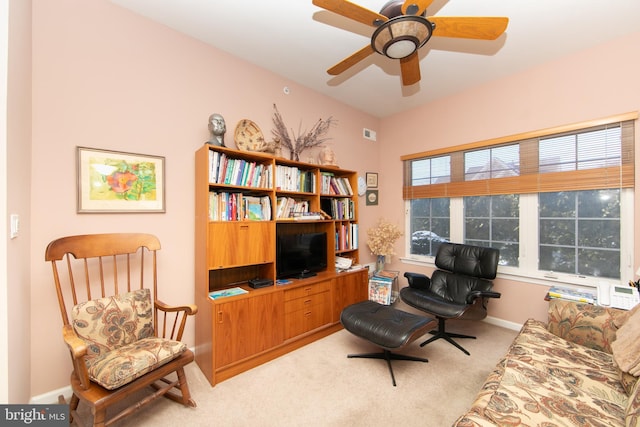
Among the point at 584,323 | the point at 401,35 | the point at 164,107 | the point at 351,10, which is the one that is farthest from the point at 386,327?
the point at 164,107

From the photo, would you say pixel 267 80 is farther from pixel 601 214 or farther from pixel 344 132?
pixel 601 214

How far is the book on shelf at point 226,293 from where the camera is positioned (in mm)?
2117

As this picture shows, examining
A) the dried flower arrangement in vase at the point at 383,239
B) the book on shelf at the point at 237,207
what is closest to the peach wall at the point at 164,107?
the book on shelf at the point at 237,207

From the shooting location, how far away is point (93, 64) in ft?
6.10

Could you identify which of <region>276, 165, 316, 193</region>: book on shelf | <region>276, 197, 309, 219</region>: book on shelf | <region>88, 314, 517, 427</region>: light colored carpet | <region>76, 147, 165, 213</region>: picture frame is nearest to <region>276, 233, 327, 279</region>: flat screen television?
<region>276, 197, 309, 219</region>: book on shelf

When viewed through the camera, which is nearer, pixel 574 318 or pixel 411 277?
pixel 574 318

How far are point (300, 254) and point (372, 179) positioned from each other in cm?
190

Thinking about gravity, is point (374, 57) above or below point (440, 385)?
above

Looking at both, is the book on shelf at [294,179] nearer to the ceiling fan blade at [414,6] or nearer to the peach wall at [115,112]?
the peach wall at [115,112]

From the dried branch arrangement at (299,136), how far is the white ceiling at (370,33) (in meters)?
0.47

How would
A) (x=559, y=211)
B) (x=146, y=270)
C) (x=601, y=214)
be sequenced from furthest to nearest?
(x=559, y=211) < (x=601, y=214) < (x=146, y=270)

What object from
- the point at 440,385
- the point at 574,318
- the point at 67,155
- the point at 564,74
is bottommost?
the point at 440,385

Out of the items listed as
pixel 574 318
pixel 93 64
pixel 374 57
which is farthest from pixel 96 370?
pixel 374 57

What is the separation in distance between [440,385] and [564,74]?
316 cm
